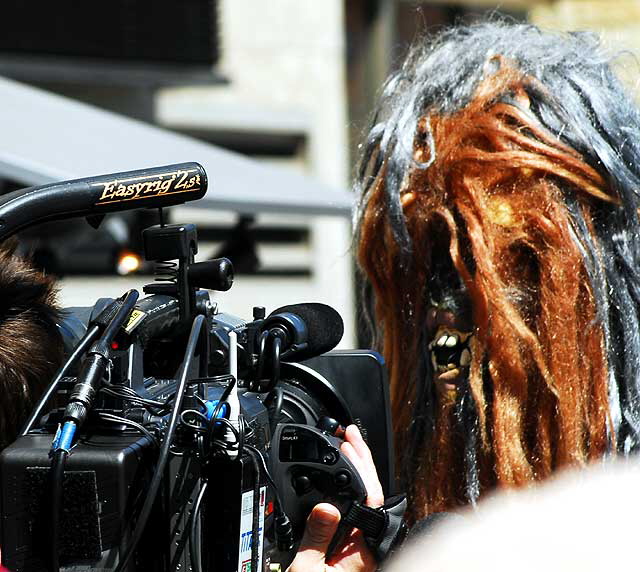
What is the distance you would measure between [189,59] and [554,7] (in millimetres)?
2758

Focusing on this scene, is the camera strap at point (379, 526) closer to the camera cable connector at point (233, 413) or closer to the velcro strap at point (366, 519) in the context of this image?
the velcro strap at point (366, 519)

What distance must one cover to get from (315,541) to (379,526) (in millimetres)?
80

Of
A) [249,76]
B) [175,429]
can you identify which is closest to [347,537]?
[175,429]

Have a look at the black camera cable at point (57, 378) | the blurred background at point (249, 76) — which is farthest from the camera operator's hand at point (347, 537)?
the blurred background at point (249, 76)

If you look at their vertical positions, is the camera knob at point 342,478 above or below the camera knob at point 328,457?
below

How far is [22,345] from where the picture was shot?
1.39 m

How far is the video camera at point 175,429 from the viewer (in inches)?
42.4

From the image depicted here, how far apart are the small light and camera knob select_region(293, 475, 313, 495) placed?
209 cm

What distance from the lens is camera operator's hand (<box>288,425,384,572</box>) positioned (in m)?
1.38

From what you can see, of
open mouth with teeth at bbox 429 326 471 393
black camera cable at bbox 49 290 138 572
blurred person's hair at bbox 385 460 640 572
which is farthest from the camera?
open mouth with teeth at bbox 429 326 471 393

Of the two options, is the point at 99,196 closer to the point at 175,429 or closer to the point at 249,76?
the point at 175,429

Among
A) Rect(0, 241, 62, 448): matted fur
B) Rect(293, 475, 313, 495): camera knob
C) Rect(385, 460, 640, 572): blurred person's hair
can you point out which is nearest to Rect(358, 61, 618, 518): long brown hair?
Rect(293, 475, 313, 495): camera knob

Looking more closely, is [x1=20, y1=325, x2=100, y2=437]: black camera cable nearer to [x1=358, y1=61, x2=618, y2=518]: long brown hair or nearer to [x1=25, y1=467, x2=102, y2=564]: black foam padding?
[x1=25, y1=467, x2=102, y2=564]: black foam padding

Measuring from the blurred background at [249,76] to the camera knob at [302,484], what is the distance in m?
3.16
